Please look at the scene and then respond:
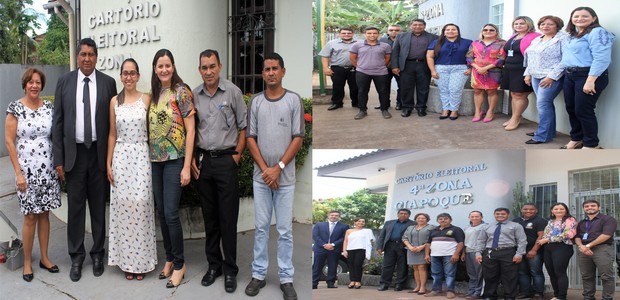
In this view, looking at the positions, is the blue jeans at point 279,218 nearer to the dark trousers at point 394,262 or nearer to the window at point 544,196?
the dark trousers at point 394,262

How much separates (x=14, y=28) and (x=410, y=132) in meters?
6.25

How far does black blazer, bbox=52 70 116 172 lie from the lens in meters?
4.27

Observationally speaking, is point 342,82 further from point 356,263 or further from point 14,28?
point 14,28

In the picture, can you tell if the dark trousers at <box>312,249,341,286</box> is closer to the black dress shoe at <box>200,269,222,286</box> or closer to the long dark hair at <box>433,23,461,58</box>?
the black dress shoe at <box>200,269,222,286</box>

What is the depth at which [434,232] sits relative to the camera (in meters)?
3.64

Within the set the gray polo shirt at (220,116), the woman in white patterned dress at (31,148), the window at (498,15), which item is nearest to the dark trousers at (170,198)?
the gray polo shirt at (220,116)

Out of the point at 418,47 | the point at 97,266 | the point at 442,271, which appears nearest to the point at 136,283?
the point at 97,266

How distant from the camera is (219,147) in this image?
393cm

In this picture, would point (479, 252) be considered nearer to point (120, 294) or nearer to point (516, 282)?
point (516, 282)

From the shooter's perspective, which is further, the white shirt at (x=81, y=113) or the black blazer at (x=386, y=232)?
the white shirt at (x=81, y=113)

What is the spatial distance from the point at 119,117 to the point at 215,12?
2603mm

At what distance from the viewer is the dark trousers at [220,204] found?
13.0 feet

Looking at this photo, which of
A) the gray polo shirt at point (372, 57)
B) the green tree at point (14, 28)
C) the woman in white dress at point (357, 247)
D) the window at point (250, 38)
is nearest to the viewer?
the woman in white dress at point (357, 247)

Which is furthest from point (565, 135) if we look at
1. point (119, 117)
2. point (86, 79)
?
point (86, 79)
